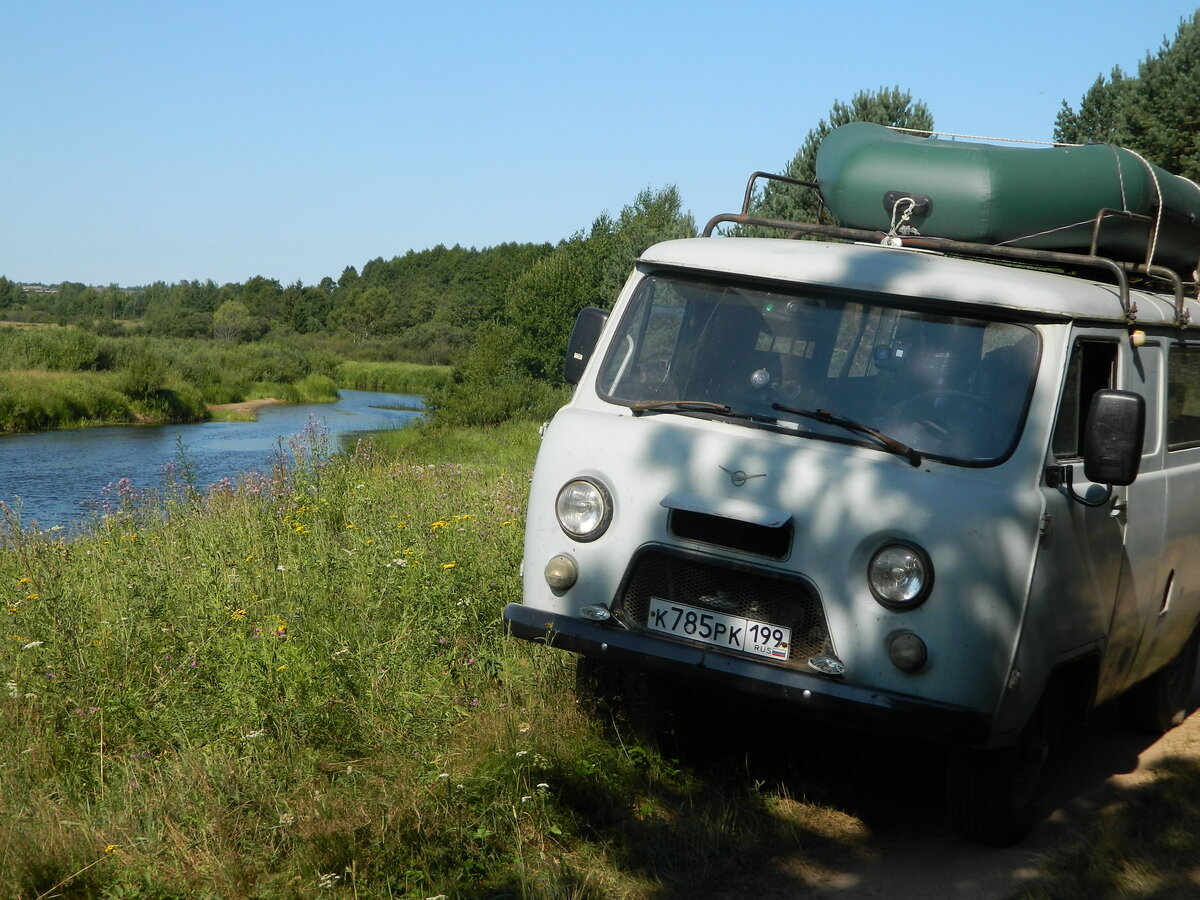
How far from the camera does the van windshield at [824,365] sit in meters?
4.66

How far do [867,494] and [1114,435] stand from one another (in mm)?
938

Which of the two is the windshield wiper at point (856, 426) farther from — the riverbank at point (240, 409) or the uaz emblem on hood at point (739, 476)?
the riverbank at point (240, 409)

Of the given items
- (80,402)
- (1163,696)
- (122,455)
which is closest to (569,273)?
(80,402)

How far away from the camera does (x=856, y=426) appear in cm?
468

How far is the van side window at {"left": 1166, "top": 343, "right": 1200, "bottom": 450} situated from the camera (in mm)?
5781

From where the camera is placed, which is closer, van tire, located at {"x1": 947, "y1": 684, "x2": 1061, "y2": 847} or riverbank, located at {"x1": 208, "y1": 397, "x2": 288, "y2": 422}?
van tire, located at {"x1": 947, "y1": 684, "x2": 1061, "y2": 847}

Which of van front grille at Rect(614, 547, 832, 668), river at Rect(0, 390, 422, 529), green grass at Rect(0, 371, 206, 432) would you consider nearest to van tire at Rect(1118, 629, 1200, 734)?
van front grille at Rect(614, 547, 832, 668)

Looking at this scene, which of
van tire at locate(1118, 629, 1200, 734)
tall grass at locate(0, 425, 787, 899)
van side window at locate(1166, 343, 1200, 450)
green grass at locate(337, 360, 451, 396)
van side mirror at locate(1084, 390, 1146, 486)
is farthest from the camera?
green grass at locate(337, 360, 451, 396)

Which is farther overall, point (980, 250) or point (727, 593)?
point (980, 250)

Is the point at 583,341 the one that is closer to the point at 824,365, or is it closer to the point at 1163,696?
the point at 824,365

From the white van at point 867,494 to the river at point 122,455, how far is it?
6.55m

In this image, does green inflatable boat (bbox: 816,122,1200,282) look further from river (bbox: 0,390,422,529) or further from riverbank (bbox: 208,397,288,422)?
riverbank (bbox: 208,397,288,422)

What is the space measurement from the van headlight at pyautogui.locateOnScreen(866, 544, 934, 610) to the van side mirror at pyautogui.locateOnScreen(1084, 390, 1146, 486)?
775 mm

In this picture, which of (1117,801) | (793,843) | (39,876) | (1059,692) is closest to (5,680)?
(39,876)
